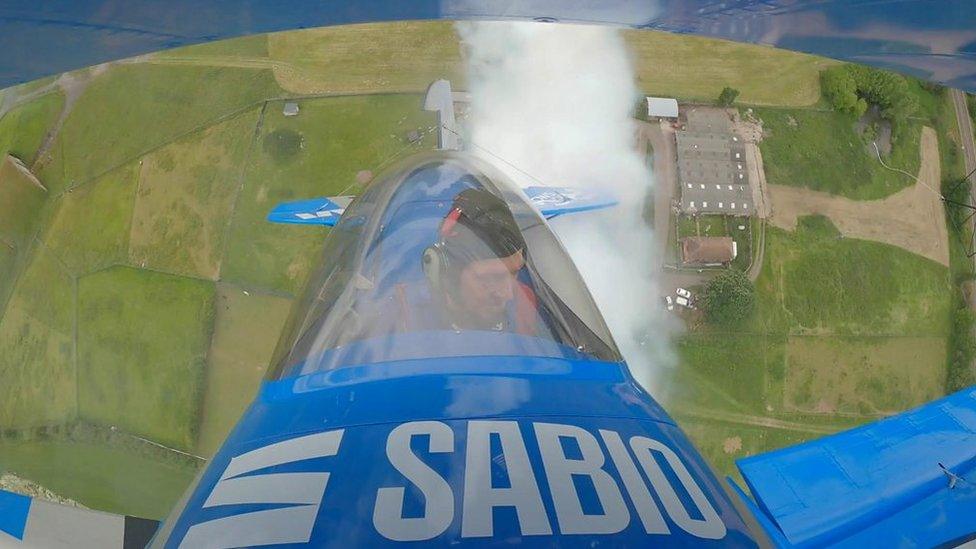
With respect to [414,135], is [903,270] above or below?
below

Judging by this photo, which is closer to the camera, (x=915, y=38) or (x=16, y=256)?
(x=915, y=38)

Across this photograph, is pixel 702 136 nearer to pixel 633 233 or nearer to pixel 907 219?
pixel 633 233

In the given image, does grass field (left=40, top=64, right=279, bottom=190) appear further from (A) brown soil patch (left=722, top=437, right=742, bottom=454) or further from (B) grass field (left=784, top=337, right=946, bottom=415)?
(B) grass field (left=784, top=337, right=946, bottom=415)

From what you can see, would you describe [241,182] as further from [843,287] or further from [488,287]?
[843,287]

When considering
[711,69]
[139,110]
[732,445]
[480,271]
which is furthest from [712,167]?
[139,110]

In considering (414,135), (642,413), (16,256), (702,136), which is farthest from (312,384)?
(16,256)

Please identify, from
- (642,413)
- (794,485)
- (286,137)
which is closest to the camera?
(642,413)
